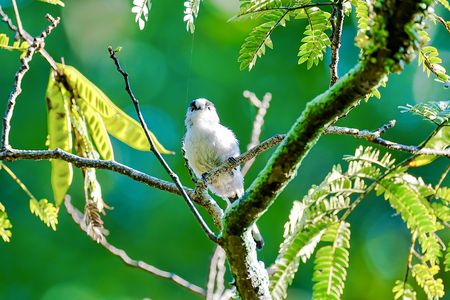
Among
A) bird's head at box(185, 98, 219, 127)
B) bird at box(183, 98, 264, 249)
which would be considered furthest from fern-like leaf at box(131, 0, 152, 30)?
bird's head at box(185, 98, 219, 127)

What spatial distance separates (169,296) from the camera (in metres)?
7.18

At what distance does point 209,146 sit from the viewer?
4688 millimetres

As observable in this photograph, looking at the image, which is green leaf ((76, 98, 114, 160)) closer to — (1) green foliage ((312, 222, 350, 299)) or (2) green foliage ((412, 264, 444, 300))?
(1) green foliage ((312, 222, 350, 299))

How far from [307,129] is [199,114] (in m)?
3.46

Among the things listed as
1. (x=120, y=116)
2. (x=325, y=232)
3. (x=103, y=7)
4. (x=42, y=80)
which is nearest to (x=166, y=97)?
(x=42, y=80)

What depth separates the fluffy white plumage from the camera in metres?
4.70

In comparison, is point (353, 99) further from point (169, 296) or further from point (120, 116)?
point (169, 296)

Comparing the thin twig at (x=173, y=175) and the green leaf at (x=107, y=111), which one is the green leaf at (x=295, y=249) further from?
the green leaf at (x=107, y=111)

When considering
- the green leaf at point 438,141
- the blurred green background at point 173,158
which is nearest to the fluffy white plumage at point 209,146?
the blurred green background at point 173,158

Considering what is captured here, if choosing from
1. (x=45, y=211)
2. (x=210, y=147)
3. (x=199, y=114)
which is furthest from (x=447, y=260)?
(x=199, y=114)

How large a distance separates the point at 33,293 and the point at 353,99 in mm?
6689

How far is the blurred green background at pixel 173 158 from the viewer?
288 inches

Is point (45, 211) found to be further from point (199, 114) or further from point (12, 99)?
point (199, 114)

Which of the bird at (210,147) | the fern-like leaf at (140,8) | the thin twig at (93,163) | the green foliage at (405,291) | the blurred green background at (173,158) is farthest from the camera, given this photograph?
the blurred green background at (173,158)
